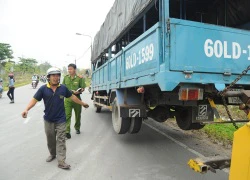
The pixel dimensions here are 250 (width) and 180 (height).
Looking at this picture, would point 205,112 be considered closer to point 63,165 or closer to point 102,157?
point 102,157

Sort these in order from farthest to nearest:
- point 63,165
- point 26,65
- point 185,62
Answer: point 26,65, point 63,165, point 185,62

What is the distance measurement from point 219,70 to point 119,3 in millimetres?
3305

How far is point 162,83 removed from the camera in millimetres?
3576

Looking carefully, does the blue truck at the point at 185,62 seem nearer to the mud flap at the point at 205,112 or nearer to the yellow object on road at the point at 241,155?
the mud flap at the point at 205,112

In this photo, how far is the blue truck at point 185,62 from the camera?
3629mm

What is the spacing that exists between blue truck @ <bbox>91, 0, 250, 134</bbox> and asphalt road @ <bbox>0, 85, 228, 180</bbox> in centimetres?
55

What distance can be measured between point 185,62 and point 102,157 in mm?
2366

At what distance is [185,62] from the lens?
3688mm

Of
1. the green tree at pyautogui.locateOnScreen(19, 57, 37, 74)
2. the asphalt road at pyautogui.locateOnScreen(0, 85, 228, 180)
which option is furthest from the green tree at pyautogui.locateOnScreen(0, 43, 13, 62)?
the asphalt road at pyautogui.locateOnScreen(0, 85, 228, 180)

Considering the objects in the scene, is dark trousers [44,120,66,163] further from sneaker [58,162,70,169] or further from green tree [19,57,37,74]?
green tree [19,57,37,74]

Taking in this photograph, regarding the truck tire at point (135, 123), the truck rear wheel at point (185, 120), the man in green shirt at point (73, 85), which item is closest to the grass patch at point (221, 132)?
the truck rear wheel at point (185, 120)

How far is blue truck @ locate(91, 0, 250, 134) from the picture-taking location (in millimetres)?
3629

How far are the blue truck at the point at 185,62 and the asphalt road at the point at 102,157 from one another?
0.55m

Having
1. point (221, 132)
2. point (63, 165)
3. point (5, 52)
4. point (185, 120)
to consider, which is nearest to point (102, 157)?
point (63, 165)
